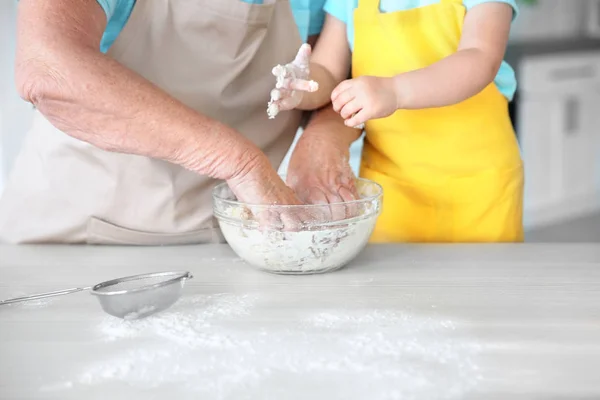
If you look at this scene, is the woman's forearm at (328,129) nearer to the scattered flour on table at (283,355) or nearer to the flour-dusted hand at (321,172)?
the flour-dusted hand at (321,172)

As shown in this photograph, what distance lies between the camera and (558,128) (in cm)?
329

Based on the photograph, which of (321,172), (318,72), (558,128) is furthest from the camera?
(558,128)

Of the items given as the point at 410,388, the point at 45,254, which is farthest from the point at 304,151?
the point at 410,388

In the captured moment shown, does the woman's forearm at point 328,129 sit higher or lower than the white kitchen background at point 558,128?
higher

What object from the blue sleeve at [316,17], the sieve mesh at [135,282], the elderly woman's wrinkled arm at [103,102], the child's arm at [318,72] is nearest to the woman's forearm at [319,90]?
the child's arm at [318,72]

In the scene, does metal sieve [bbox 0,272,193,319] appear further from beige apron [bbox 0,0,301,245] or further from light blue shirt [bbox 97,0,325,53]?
light blue shirt [bbox 97,0,325,53]

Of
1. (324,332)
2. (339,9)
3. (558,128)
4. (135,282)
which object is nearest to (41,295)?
(135,282)

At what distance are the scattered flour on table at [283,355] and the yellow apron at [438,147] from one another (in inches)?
18.3

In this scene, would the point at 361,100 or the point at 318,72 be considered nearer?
the point at 361,100

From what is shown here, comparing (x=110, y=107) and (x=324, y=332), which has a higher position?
(x=110, y=107)

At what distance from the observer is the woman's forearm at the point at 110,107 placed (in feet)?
2.80

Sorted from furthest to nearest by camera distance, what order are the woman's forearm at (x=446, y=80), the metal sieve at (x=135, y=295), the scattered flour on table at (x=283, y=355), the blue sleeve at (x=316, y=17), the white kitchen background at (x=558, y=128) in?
1. the white kitchen background at (x=558, y=128)
2. the blue sleeve at (x=316, y=17)
3. the woman's forearm at (x=446, y=80)
4. the metal sieve at (x=135, y=295)
5. the scattered flour on table at (x=283, y=355)

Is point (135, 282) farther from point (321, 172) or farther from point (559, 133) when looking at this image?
point (559, 133)

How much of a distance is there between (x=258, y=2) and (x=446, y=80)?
0.31 m
